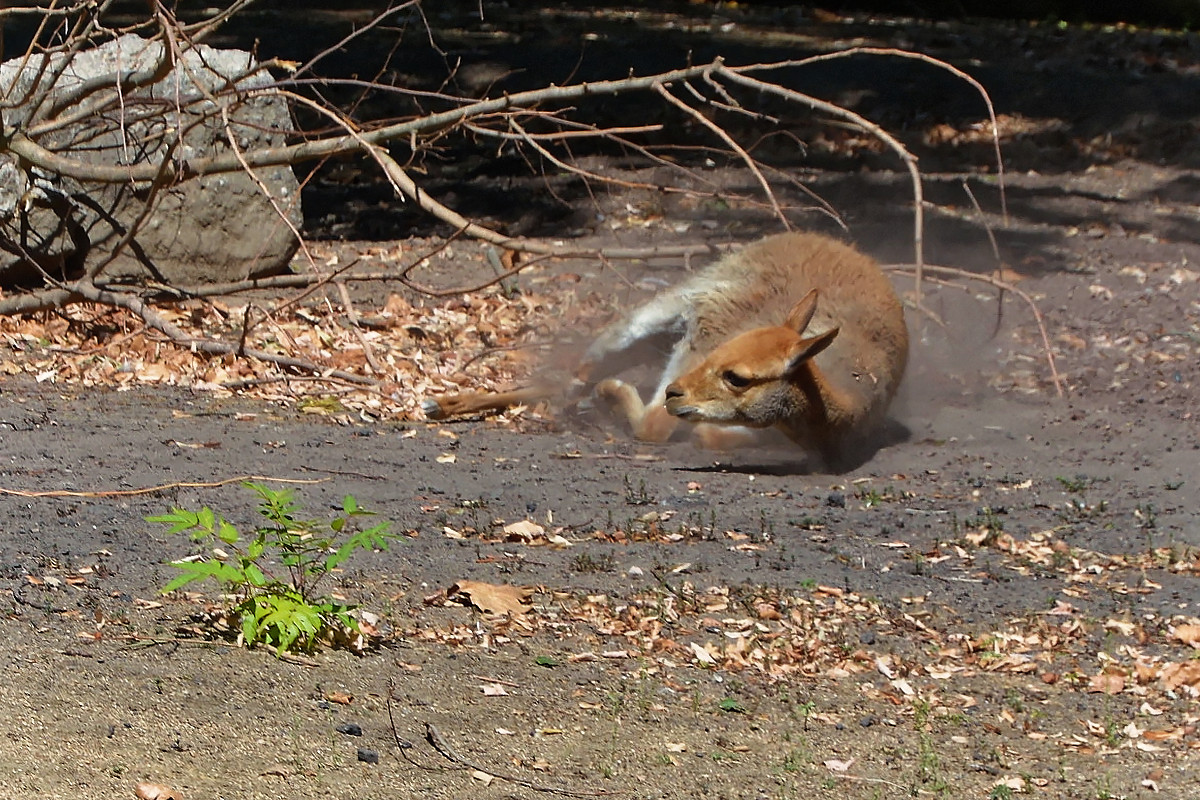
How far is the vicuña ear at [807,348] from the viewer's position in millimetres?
7273

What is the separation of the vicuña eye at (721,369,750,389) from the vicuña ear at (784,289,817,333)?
49cm

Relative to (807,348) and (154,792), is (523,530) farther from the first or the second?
(154,792)

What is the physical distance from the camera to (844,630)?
212 inches

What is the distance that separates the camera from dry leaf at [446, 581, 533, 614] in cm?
529

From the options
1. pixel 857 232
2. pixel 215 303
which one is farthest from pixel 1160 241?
pixel 215 303

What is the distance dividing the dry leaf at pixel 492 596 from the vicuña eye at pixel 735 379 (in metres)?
2.42

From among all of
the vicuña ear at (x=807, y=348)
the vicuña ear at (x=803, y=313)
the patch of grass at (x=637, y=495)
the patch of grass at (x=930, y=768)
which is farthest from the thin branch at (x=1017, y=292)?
the patch of grass at (x=930, y=768)

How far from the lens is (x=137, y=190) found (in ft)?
32.0

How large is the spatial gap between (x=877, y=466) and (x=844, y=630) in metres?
2.64

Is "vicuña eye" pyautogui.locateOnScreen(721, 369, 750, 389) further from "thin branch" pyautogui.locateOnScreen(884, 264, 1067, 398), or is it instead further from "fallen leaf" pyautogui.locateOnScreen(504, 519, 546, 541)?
"fallen leaf" pyautogui.locateOnScreen(504, 519, 546, 541)

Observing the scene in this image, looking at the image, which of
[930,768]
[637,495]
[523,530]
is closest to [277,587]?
[523,530]

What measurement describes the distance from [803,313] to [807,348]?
478 mm

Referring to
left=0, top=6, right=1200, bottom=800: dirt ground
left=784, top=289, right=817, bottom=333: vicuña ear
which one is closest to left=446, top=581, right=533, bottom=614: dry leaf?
left=0, top=6, right=1200, bottom=800: dirt ground

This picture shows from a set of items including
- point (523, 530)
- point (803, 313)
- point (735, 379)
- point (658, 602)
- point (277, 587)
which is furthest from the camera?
point (803, 313)
